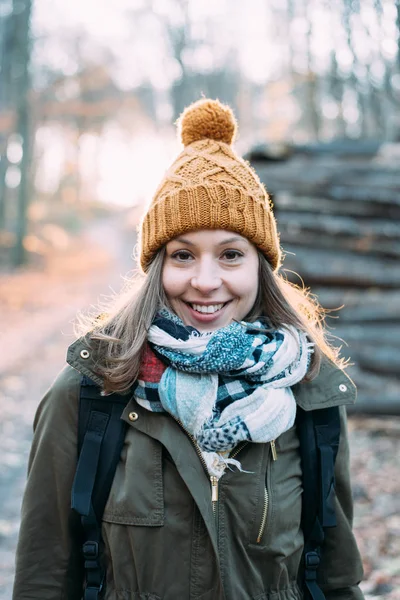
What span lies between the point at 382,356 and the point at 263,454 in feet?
18.4

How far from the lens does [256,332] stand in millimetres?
2426

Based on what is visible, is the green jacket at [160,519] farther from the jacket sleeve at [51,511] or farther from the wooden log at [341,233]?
the wooden log at [341,233]

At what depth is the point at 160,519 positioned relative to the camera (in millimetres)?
2068

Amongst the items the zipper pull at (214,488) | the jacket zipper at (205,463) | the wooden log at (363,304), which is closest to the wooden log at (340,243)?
the wooden log at (363,304)

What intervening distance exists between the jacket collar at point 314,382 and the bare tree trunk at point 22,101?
17.8 meters

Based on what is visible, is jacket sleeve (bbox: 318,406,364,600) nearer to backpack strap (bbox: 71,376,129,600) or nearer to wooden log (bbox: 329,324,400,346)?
backpack strap (bbox: 71,376,129,600)

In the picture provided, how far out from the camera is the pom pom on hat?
252 centimetres

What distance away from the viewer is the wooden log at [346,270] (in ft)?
25.8

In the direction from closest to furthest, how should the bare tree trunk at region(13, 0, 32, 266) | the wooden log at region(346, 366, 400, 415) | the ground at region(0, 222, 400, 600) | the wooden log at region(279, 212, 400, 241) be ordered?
the ground at region(0, 222, 400, 600) → the wooden log at region(346, 366, 400, 415) → the wooden log at region(279, 212, 400, 241) → the bare tree trunk at region(13, 0, 32, 266)

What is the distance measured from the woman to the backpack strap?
0.14 feet

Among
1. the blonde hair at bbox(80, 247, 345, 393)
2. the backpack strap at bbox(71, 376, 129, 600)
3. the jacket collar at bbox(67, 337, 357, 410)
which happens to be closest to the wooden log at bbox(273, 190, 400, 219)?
the blonde hair at bbox(80, 247, 345, 393)

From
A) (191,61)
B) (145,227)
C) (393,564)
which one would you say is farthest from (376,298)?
(191,61)

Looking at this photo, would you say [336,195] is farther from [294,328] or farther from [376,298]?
[294,328]

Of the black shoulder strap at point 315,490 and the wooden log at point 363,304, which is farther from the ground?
the wooden log at point 363,304
